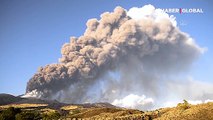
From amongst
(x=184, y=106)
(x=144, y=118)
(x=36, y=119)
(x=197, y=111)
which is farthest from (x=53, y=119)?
(x=197, y=111)

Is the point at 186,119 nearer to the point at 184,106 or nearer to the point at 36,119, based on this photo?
the point at 184,106

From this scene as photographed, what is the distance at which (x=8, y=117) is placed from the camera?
351 feet

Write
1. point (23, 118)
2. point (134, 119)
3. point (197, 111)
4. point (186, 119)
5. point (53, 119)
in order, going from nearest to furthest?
point (186, 119)
point (197, 111)
point (134, 119)
point (23, 118)
point (53, 119)

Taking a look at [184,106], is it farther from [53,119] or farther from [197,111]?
[53,119]

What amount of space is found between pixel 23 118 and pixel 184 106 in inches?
2367

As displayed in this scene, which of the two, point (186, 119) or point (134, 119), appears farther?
point (134, 119)

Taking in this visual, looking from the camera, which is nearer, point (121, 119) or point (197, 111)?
point (197, 111)

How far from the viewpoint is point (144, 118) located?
67.1m

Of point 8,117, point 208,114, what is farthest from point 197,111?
point 8,117

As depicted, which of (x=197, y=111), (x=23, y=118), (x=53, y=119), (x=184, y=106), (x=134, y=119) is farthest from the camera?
(x=53, y=119)

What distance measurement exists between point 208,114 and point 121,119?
27.3 metres

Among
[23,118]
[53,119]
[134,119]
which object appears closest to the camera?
[134,119]

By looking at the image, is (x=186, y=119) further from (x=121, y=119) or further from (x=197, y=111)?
(x=121, y=119)

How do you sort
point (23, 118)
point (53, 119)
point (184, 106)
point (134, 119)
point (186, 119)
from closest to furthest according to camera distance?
1. point (186, 119)
2. point (184, 106)
3. point (134, 119)
4. point (23, 118)
5. point (53, 119)
